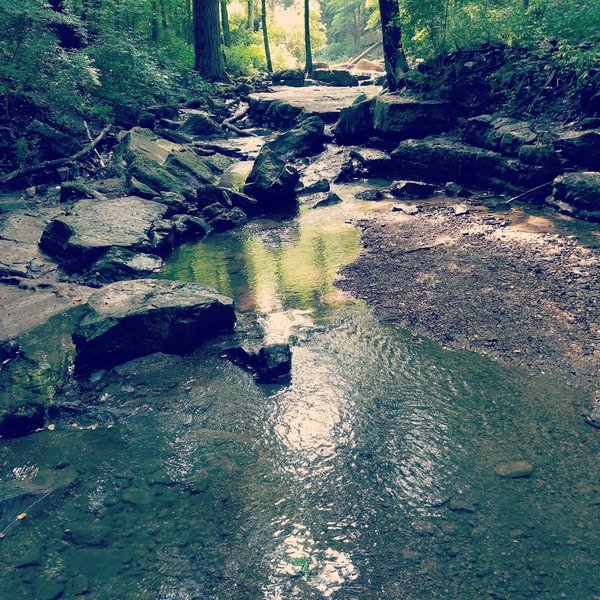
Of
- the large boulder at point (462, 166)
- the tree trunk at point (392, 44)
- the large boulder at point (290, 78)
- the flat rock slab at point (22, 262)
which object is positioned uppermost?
the large boulder at point (290, 78)

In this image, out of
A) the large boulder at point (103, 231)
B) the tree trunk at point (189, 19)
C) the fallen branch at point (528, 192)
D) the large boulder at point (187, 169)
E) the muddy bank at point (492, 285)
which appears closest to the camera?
the muddy bank at point (492, 285)

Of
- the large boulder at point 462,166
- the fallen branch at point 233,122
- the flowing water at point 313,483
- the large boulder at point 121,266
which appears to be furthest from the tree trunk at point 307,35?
the flowing water at point 313,483

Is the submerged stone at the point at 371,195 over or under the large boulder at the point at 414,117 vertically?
under

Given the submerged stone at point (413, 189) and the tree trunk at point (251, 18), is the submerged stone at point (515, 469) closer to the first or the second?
the submerged stone at point (413, 189)

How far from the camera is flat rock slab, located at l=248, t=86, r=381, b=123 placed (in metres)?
18.4

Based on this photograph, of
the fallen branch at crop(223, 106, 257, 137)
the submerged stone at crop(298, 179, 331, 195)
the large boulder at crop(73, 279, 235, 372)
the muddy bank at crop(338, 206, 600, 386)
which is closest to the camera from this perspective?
the muddy bank at crop(338, 206, 600, 386)

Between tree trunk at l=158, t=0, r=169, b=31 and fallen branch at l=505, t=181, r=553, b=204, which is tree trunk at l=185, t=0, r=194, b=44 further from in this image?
fallen branch at l=505, t=181, r=553, b=204

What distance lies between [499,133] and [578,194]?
2.76 m

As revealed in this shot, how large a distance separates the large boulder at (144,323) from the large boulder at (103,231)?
7.87 ft

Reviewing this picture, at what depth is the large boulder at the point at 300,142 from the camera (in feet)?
51.2

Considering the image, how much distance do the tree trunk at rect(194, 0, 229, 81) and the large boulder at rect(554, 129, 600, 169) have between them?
1869 cm

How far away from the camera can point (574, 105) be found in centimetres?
1065

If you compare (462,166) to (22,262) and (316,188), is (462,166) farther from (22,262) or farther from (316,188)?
(22,262)

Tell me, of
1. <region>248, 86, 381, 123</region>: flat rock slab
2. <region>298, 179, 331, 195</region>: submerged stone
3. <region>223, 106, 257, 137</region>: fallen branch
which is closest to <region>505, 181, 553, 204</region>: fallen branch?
<region>298, 179, 331, 195</region>: submerged stone
